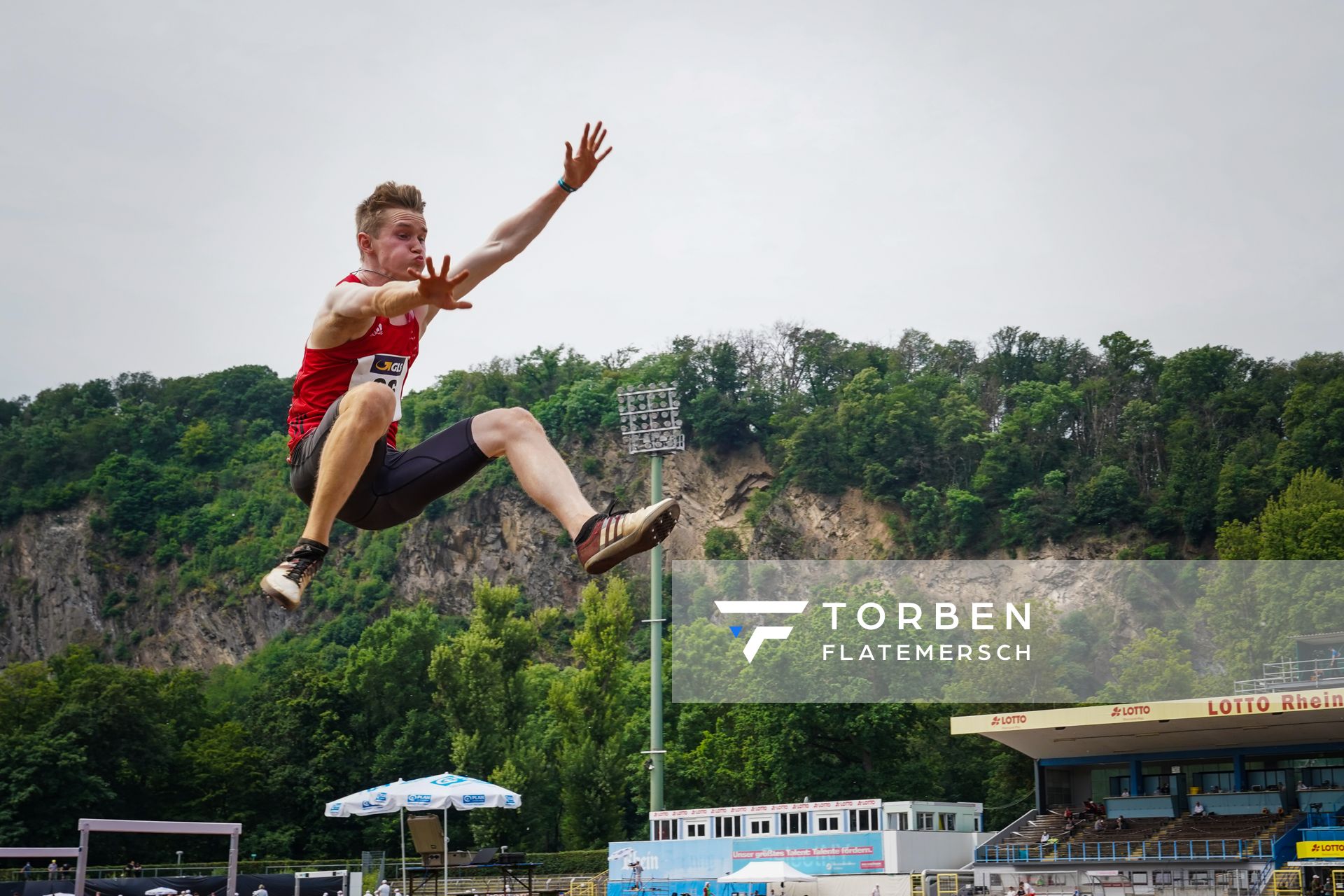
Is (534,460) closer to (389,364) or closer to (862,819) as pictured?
(389,364)

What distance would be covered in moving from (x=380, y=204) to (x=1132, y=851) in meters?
36.6

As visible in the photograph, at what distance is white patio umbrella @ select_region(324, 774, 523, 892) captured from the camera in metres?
23.7

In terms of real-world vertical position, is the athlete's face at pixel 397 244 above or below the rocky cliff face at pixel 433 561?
below

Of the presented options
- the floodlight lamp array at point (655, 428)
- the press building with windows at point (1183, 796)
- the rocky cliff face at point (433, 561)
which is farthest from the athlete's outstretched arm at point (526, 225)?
the rocky cliff face at point (433, 561)

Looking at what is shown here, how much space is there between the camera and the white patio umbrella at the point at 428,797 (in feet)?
77.9

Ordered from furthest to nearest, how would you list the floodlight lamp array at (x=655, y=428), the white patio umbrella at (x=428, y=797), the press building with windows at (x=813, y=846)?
the floodlight lamp array at (x=655, y=428) → the press building with windows at (x=813, y=846) → the white patio umbrella at (x=428, y=797)

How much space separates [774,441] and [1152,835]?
178ft

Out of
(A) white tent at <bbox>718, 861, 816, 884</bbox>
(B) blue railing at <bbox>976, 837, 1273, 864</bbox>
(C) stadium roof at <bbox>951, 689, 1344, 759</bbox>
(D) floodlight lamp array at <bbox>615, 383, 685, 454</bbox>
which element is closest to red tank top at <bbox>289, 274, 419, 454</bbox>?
(A) white tent at <bbox>718, 861, 816, 884</bbox>

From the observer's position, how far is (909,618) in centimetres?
6419

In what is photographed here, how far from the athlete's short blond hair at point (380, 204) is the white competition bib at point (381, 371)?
0.46m

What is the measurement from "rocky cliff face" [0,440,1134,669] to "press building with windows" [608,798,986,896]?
4245 centimetres

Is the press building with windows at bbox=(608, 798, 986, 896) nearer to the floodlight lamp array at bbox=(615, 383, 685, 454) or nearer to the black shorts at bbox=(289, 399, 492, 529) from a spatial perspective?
the floodlight lamp array at bbox=(615, 383, 685, 454)

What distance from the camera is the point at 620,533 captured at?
482cm

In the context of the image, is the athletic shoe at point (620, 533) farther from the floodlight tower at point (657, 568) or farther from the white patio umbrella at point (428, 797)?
the floodlight tower at point (657, 568)
